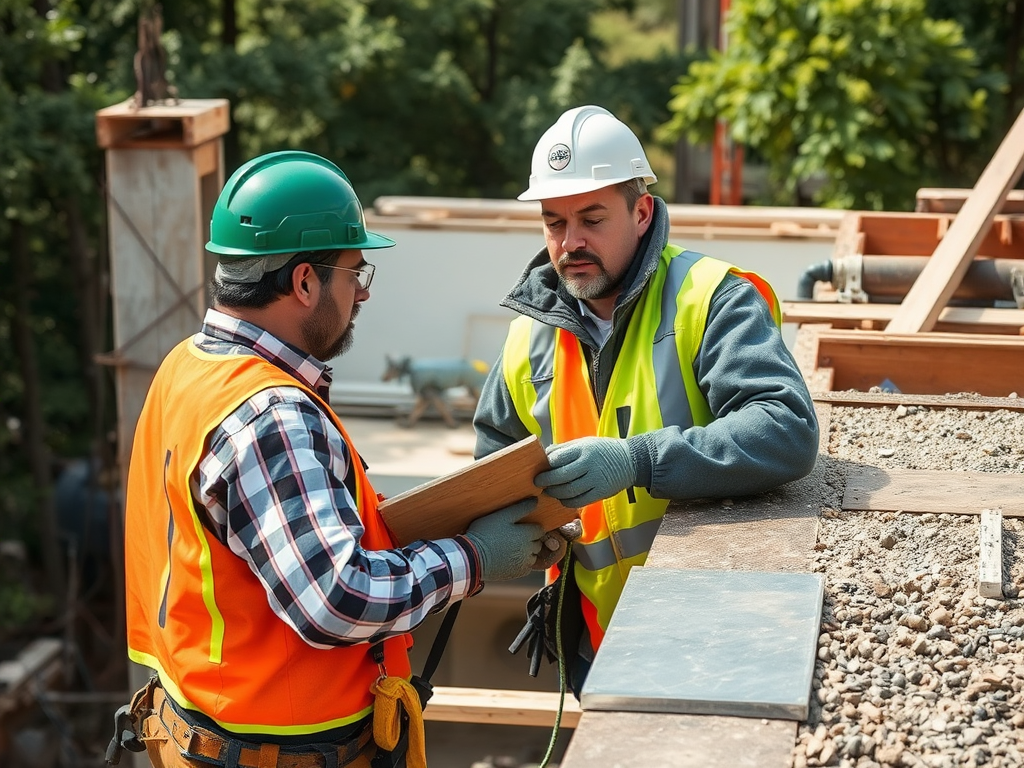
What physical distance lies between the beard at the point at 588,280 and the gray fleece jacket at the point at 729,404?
2.0 inches

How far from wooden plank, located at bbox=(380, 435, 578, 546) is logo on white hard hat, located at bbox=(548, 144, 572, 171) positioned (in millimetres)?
1008

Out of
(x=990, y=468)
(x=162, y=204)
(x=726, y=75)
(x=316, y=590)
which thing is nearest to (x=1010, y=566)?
(x=990, y=468)

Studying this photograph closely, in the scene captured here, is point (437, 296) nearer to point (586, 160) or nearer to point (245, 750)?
point (586, 160)

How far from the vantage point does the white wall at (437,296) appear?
37.0ft

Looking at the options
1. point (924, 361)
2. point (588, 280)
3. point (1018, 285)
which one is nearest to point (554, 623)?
point (588, 280)

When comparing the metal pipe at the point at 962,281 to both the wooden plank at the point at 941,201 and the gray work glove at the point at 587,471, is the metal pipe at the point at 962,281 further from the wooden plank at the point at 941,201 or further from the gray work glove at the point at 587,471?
the gray work glove at the point at 587,471

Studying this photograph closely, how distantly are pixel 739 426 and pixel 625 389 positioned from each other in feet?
1.29

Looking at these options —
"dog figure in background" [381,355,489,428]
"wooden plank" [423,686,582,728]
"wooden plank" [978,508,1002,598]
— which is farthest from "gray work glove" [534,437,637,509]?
"dog figure in background" [381,355,489,428]

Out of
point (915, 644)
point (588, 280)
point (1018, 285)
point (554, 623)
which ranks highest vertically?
point (588, 280)

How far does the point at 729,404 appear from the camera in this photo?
11.1 ft

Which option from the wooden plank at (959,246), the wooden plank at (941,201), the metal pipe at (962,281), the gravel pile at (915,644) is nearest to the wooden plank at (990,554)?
the gravel pile at (915,644)

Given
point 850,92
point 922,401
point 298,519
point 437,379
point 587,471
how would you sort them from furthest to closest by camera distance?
point 850,92 < point 437,379 < point 922,401 < point 587,471 < point 298,519

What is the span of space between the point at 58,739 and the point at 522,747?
5401 millimetres

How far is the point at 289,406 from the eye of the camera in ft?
8.56
